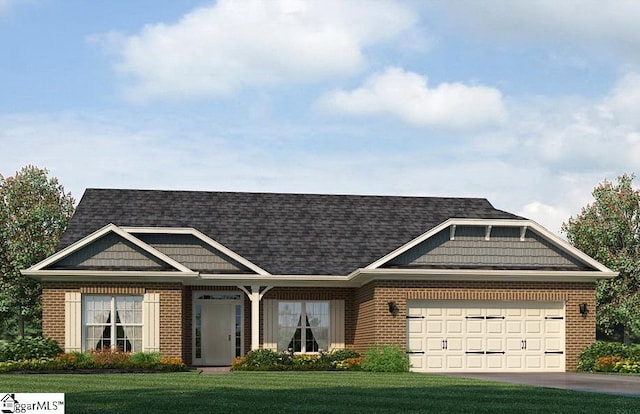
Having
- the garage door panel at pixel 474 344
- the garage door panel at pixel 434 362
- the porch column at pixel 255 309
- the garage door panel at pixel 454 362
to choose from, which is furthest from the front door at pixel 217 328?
the garage door panel at pixel 474 344

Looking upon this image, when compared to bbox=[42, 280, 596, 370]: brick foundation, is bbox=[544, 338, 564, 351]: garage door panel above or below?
below

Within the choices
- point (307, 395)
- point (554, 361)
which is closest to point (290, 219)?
point (554, 361)

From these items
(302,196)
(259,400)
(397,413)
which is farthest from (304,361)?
(397,413)

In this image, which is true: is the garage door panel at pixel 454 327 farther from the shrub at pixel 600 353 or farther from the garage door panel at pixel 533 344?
the shrub at pixel 600 353

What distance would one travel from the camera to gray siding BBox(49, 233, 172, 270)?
31109 millimetres

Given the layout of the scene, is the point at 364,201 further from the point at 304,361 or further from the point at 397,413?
the point at 397,413

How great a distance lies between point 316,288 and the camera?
3469 cm

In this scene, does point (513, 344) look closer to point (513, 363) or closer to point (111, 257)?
point (513, 363)

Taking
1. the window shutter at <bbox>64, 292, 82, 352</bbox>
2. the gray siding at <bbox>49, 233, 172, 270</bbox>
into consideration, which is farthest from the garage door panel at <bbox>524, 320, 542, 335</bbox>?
the window shutter at <bbox>64, 292, 82, 352</bbox>

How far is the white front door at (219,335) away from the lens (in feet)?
114

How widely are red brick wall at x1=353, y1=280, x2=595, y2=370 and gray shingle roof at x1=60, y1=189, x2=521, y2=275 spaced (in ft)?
8.51

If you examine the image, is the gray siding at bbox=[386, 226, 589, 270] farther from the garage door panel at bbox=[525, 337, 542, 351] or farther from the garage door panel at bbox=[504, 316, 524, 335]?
the garage door panel at bbox=[525, 337, 542, 351]

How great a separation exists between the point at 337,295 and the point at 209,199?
22.8ft

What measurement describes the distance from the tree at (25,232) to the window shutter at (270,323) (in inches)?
660
